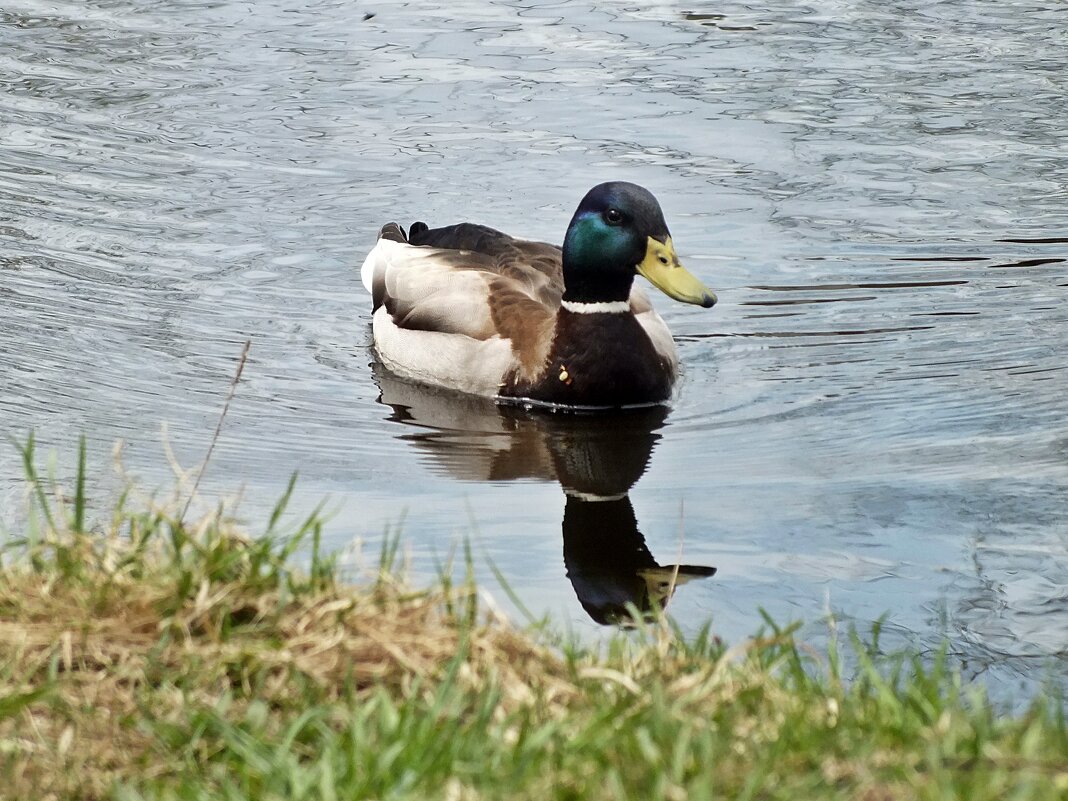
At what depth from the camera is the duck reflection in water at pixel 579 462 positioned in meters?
5.65

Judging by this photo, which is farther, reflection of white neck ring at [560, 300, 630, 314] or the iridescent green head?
reflection of white neck ring at [560, 300, 630, 314]

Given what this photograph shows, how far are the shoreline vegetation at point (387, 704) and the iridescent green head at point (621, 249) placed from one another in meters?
3.87

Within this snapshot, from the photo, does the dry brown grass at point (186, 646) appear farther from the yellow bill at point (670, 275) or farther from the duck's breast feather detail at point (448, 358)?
the duck's breast feather detail at point (448, 358)

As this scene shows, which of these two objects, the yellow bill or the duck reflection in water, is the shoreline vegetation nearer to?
the duck reflection in water

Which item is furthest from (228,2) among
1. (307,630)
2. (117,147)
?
(307,630)

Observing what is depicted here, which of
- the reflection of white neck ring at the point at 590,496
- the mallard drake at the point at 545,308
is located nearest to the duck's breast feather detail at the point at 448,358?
the mallard drake at the point at 545,308

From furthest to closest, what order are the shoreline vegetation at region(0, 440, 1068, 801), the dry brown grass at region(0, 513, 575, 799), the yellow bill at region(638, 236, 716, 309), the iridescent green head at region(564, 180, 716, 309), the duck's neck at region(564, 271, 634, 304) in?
the duck's neck at region(564, 271, 634, 304)
the iridescent green head at region(564, 180, 716, 309)
the yellow bill at region(638, 236, 716, 309)
the dry brown grass at region(0, 513, 575, 799)
the shoreline vegetation at region(0, 440, 1068, 801)

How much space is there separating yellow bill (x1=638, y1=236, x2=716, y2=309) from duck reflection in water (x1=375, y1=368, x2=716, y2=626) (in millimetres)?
545

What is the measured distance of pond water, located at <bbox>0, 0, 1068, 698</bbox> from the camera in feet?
19.6

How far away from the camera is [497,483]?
22.4 feet

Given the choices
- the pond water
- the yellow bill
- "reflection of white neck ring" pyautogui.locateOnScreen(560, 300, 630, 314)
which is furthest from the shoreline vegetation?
"reflection of white neck ring" pyautogui.locateOnScreen(560, 300, 630, 314)

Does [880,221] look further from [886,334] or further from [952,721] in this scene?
[952,721]

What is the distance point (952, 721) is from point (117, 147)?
8975 millimetres

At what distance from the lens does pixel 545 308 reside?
8.58 meters
